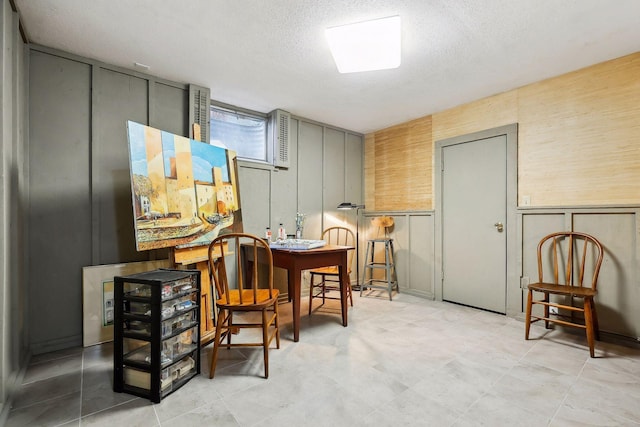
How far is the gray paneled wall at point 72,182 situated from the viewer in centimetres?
246

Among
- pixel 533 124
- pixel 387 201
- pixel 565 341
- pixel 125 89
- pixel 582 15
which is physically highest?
pixel 582 15

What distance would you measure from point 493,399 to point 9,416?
109 inches

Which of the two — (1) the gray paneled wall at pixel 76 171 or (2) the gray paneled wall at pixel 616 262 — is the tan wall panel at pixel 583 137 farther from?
(1) the gray paneled wall at pixel 76 171

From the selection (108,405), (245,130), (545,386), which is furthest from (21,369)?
(545,386)

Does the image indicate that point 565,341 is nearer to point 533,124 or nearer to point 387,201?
point 533,124

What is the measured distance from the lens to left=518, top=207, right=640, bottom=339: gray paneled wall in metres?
2.60

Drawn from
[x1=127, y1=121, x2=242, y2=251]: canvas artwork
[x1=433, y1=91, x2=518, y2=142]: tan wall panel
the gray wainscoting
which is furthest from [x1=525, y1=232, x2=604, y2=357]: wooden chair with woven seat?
[x1=127, y1=121, x2=242, y2=251]: canvas artwork

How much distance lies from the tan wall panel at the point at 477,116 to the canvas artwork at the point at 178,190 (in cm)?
279

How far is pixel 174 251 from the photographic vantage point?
2428 mm

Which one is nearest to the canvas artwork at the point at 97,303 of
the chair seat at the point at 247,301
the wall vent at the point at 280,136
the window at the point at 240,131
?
the chair seat at the point at 247,301

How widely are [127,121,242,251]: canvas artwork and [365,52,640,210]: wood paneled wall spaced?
9.65 feet

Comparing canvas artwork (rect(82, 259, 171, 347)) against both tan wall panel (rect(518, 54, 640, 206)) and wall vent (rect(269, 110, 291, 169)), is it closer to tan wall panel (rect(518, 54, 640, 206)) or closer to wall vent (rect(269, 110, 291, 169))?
wall vent (rect(269, 110, 291, 169))

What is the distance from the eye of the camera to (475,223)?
370 cm

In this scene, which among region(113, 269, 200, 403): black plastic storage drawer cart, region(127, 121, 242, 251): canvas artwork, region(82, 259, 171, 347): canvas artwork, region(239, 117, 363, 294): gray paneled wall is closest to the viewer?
region(113, 269, 200, 403): black plastic storage drawer cart
